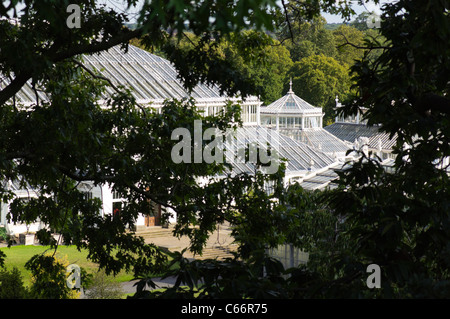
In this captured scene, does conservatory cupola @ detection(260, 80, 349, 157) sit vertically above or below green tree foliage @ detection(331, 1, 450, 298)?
above

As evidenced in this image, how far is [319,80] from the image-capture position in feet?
205

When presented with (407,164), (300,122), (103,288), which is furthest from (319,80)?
(407,164)

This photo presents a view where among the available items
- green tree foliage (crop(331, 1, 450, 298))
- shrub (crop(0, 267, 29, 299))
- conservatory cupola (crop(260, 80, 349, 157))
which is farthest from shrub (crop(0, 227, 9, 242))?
green tree foliage (crop(331, 1, 450, 298))

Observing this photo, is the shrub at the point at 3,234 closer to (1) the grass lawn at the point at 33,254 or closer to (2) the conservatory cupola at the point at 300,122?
(1) the grass lawn at the point at 33,254

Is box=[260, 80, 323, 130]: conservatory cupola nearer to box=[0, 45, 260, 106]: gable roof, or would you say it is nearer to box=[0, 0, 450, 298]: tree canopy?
box=[0, 45, 260, 106]: gable roof

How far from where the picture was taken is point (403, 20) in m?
6.35

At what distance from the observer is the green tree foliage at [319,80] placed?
2446 inches

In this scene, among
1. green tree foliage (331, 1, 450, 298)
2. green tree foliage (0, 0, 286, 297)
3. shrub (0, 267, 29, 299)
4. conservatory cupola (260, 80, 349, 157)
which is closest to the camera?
green tree foliage (331, 1, 450, 298)

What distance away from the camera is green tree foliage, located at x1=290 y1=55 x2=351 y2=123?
6212 centimetres

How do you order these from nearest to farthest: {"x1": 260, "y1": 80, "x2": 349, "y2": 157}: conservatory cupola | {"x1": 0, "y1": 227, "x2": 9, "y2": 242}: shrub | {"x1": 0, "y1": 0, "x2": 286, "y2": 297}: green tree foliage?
{"x1": 0, "y1": 0, "x2": 286, "y2": 297}: green tree foliage → {"x1": 0, "y1": 227, "x2": 9, "y2": 242}: shrub → {"x1": 260, "y1": 80, "x2": 349, "y2": 157}: conservatory cupola

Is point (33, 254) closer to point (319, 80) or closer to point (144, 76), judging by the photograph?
point (144, 76)

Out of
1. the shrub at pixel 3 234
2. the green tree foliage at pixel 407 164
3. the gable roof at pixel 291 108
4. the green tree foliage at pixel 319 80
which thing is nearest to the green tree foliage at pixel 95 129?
the green tree foliage at pixel 407 164
